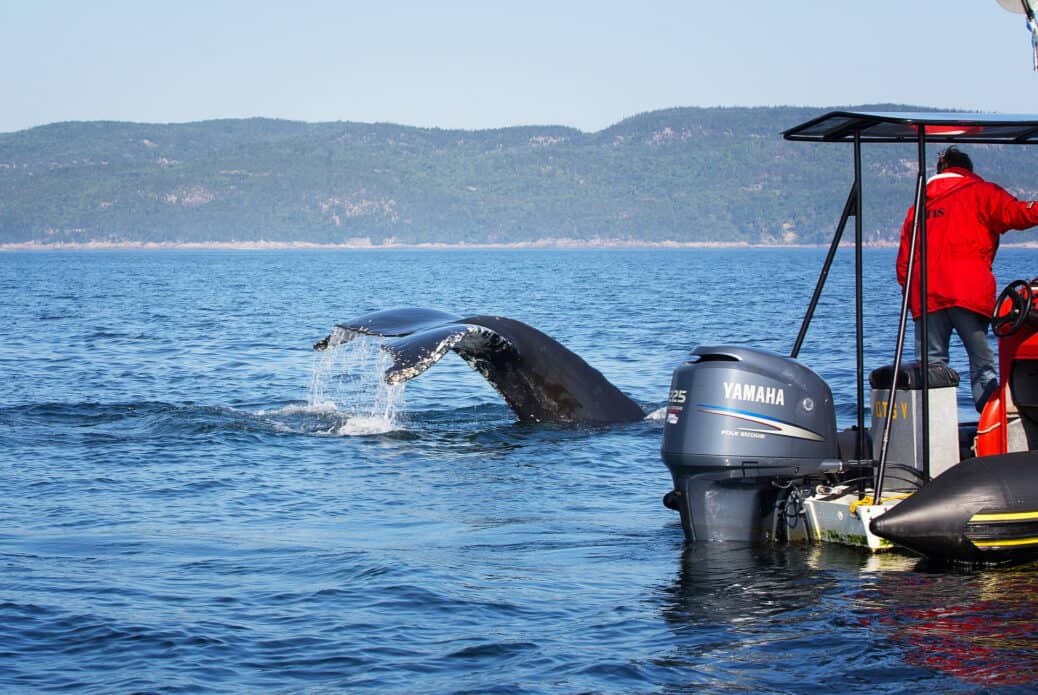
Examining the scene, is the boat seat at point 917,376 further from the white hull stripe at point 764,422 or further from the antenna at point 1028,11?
the antenna at point 1028,11

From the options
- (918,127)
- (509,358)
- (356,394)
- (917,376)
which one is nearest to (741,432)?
(917,376)

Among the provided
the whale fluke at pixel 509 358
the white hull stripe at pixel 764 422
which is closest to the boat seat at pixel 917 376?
the white hull stripe at pixel 764 422

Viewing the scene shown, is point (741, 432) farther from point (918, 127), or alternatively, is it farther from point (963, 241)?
point (918, 127)

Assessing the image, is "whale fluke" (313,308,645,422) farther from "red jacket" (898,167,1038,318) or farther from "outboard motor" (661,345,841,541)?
"red jacket" (898,167,1038,318)

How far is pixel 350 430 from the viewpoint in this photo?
43.5 feet

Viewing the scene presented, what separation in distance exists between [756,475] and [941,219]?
1.93 metres

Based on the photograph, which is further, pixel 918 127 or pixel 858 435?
pixel 858 435

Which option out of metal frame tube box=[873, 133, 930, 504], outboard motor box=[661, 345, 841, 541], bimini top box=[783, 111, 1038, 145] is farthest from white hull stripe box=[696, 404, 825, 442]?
bimini top box=[783, 111, 1038, 145]

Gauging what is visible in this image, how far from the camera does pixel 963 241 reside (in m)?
8.05

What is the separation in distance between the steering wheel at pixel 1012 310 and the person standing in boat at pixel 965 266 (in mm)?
251

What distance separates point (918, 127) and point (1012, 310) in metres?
1.12

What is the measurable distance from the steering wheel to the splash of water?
411cm

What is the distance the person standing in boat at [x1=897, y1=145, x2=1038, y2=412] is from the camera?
7996 mm

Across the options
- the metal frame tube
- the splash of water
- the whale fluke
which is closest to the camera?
the metal frame tube
